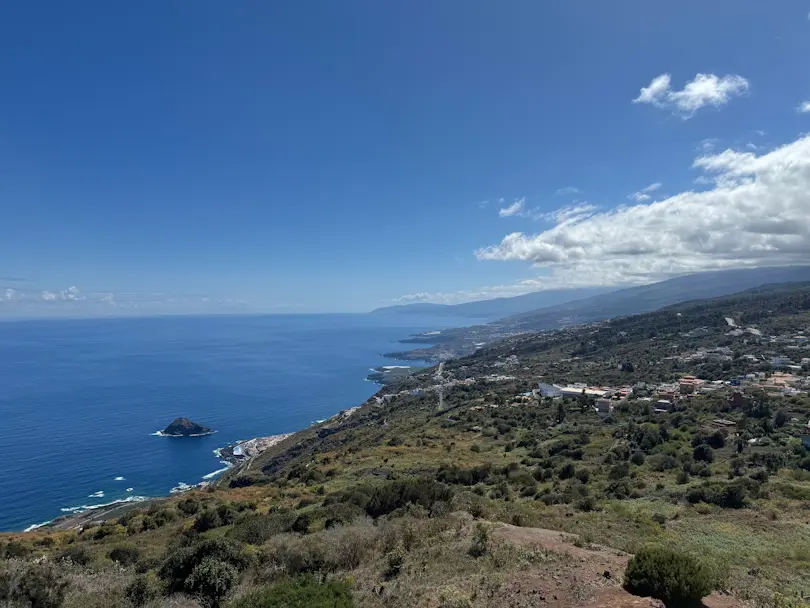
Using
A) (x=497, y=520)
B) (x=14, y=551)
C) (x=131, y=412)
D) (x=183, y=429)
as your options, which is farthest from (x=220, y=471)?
(x=497, y=520)

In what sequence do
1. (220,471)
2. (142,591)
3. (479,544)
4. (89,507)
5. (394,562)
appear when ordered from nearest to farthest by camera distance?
(142,591) < (394,562) < (479,544) < (89,507) < (220,471)

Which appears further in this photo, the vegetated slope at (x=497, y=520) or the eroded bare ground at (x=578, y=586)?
the vegetated slope at (x=497, y=520)

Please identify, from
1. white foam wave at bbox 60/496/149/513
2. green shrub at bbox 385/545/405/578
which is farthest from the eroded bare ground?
white foam wave at bbox 60/496/149/513

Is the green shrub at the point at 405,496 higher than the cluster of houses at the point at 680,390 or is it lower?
higher

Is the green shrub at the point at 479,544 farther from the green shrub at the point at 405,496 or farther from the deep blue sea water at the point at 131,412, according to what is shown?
the deep blue sea water at the point at 131,412

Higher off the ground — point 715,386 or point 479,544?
point 479,544

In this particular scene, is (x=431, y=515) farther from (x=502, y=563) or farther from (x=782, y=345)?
(x=782, y=345)

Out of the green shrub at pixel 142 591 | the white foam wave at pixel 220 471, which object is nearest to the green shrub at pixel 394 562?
the green shrub at pixel 142 591

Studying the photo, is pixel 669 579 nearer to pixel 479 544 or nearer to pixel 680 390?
pixel 479 544
